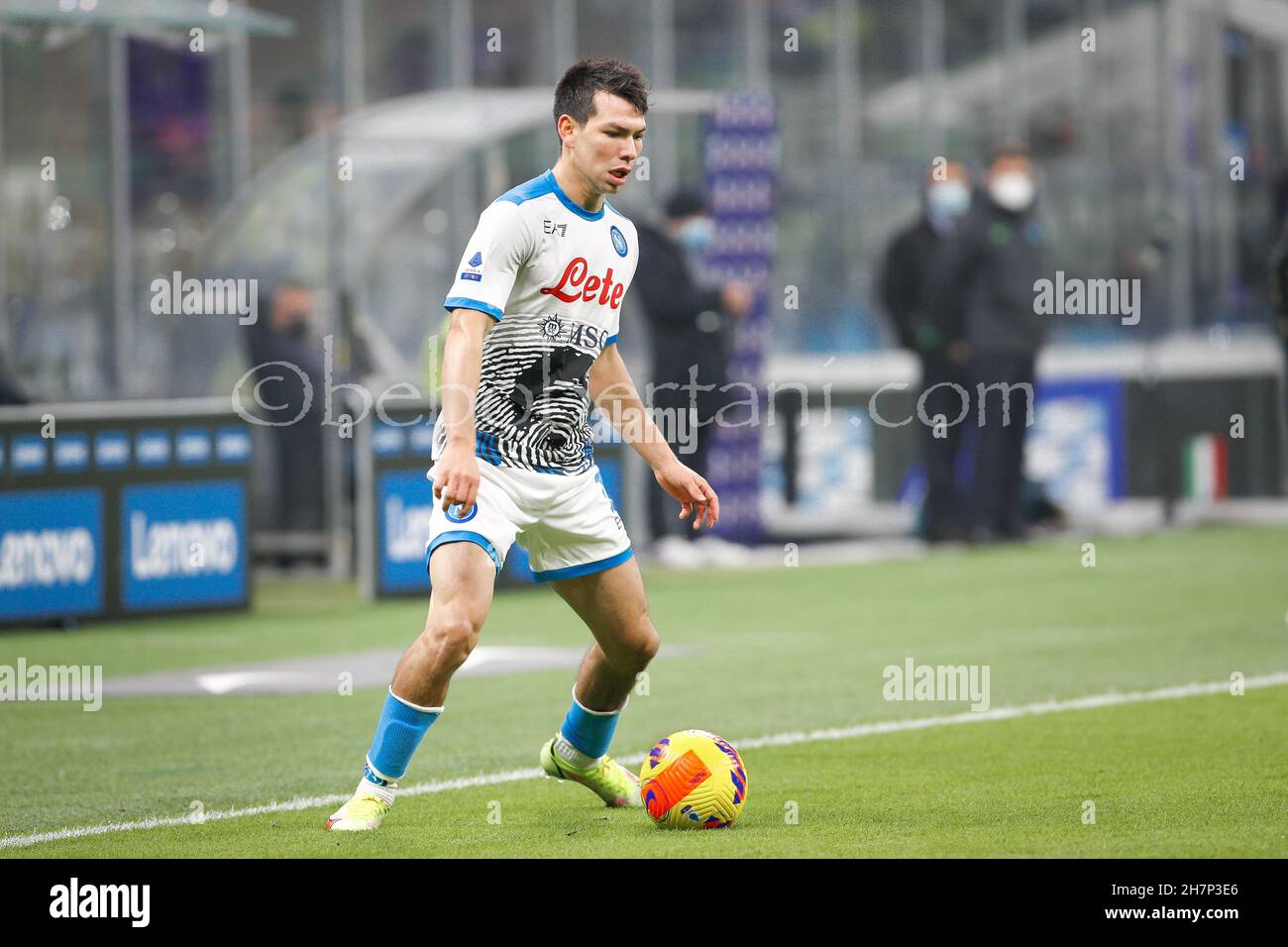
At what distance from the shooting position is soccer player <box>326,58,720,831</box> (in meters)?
6.51

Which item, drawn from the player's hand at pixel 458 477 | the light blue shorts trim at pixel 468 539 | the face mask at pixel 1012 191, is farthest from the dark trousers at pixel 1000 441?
the player's hand at pixel 458 477

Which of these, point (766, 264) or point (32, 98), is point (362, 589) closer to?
point (766, 264)

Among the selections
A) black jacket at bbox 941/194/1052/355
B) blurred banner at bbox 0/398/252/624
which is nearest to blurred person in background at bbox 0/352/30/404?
blurred banner at bbox 0/398/252/624

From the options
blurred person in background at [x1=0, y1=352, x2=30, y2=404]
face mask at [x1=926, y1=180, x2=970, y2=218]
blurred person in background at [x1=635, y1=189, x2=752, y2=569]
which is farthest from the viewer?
face mask at [x1=926, y1=180, x2=970, y2=218]

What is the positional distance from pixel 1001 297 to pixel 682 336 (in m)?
2.88

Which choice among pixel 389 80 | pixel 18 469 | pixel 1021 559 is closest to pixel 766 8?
pixel 389 80

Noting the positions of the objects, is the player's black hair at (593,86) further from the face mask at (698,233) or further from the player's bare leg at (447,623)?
the face mask at (698,233)

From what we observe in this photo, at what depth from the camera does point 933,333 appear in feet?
59.7

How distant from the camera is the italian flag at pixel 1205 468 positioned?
2153 centimetres

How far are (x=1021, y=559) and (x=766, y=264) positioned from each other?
3160 millimetres

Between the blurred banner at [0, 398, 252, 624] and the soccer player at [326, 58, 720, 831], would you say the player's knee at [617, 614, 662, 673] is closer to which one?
the soccer player at [326, 58, 720, 831]

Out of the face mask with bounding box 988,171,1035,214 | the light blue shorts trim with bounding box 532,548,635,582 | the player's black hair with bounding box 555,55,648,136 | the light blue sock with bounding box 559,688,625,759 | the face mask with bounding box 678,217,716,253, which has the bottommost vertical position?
the light blue sock with bounding box 559,688,625,759

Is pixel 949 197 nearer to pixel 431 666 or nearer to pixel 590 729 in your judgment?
pixel 590 729

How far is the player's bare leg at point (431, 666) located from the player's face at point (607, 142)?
1.19 m
